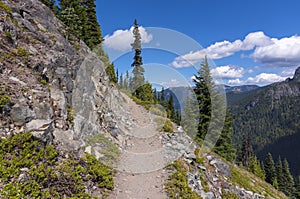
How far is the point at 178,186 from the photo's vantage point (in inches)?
396

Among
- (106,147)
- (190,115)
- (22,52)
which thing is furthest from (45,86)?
(190,115)

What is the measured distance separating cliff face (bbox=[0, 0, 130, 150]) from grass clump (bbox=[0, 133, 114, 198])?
21.2 inches

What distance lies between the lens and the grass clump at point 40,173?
632 cm

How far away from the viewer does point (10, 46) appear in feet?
34.2

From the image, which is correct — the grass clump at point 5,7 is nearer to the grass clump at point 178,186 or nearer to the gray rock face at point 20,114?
the gray rock face at point 20,114

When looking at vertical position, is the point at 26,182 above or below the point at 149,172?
above

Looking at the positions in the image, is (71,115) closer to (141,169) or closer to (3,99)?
(3,99)

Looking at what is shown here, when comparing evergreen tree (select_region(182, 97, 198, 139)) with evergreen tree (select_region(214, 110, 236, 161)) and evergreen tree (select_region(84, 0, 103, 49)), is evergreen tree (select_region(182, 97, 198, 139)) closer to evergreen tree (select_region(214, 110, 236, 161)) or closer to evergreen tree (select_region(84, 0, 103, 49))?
evergreen tree (select_region(214, 110, 236, 161))

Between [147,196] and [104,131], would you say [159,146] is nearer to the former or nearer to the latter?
[104,131]

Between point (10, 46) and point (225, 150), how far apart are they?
27.4 meters

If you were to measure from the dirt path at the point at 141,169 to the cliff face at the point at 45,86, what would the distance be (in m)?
1.63

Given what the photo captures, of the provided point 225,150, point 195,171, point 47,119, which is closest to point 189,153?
point 195,171

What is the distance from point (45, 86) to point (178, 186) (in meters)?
8.63

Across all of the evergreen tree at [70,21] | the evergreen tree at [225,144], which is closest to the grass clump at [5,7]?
the evergreen tree at [70,21]
